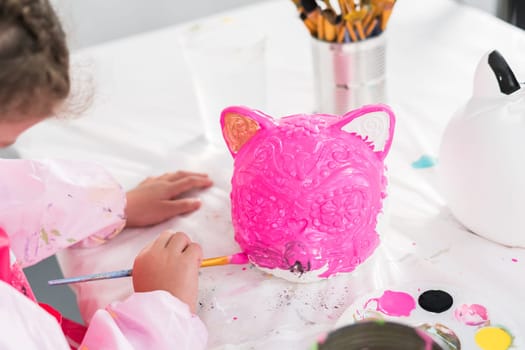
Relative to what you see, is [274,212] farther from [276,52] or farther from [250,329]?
[276,52]

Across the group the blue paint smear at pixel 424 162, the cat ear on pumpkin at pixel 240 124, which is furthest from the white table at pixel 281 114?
the cat ear on pumpkin at pixel 240 124

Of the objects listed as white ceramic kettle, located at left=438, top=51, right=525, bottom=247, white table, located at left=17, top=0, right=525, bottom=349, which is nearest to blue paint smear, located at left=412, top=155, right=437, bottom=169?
white table, located at left=17, top=0, right=525, bottom=349

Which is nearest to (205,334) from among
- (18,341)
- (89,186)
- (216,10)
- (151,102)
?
(18,341)

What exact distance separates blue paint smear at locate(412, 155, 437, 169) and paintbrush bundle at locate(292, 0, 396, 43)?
155mm

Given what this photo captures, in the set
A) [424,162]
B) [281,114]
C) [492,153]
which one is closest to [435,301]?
[492,153]

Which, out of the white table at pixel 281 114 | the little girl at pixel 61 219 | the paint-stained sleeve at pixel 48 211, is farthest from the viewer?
the paint-stained sleeve at pixel 48 211

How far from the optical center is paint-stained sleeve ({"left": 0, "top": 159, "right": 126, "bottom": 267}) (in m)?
0.75

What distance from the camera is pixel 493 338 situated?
559 millimetres

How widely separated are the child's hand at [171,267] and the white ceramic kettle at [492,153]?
265 millimetres

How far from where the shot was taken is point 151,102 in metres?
1.00

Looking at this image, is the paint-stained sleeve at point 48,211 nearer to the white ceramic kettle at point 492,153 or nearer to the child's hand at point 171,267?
the child's hand at point 171,267

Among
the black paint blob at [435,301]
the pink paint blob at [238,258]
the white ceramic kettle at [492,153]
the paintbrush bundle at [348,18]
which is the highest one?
the paintbrush bundle at [348,18]

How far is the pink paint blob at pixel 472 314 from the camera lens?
22.8 inches

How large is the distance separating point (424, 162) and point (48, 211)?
0.43 m
